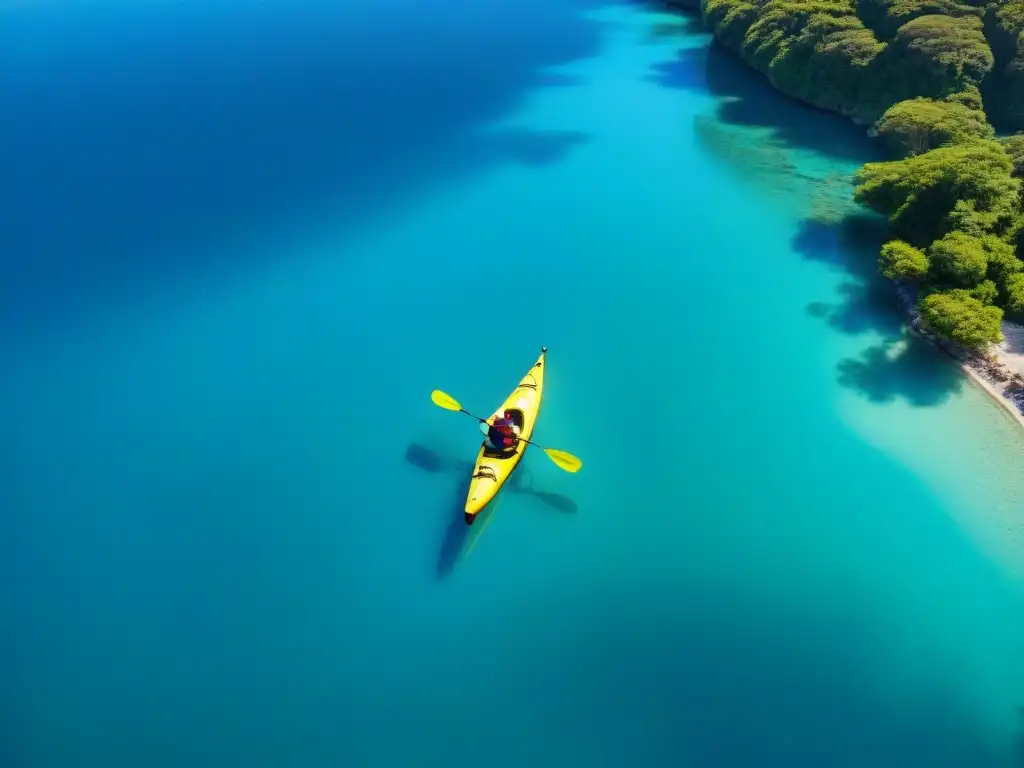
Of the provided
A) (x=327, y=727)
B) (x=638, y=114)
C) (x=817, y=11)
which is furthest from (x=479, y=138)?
(x=327, y=727)

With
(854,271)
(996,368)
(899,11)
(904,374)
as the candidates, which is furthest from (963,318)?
(899,11)

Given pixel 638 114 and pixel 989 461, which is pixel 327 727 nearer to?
pixel 989 461

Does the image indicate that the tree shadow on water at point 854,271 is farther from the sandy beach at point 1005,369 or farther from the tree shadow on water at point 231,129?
the tree shadow on water at point 231,129

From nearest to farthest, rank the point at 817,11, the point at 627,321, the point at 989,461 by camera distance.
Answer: the point at 989,461 → the point at 627,321 → the point at 817,11

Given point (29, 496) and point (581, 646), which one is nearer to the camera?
point (581, 646)

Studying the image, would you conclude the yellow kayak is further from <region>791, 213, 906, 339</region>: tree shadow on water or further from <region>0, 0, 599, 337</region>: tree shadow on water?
<region>0, 0, 599, 337</region>: tree shadow on water

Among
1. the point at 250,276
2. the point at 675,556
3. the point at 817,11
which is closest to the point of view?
the point at 675,556

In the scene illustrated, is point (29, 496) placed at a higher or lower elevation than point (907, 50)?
lower
